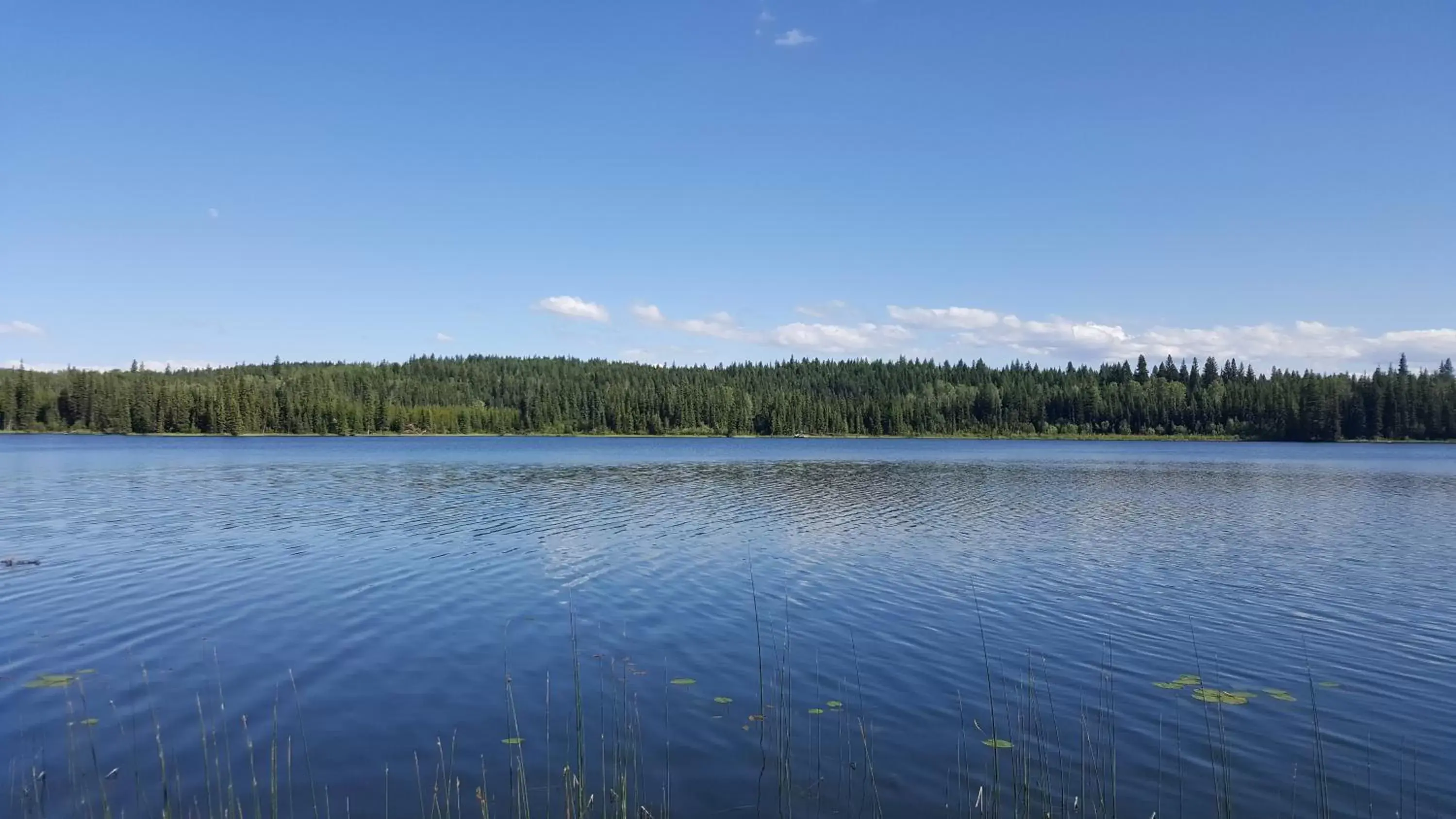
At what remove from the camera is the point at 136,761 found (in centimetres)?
1046

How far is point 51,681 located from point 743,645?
10602 millimetres

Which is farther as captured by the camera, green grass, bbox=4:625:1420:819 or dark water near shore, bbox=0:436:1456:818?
dark water near shore, bbox=0:436:1456:818

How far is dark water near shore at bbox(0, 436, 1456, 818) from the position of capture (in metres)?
10.6

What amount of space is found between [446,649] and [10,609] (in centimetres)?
974

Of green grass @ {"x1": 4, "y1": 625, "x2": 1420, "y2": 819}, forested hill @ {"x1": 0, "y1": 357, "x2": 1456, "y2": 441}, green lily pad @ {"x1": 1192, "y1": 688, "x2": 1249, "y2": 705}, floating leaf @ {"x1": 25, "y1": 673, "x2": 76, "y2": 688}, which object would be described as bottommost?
green lily pad @ {"x1": 1192, "y1": 688, "x2": 1249, "y2": 705}

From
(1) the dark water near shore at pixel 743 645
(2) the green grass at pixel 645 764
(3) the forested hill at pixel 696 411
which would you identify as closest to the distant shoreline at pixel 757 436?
(3) the forested hill at pixel 696 411

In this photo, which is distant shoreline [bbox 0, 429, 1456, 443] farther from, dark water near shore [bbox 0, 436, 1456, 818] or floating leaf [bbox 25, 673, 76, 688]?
floating leaf [bbox 25, 673, 76, 688]

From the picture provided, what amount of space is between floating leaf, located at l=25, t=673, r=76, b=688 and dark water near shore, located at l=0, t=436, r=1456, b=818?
0.23 meters

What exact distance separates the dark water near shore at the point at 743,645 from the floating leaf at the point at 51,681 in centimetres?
23

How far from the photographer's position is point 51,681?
1337 cm

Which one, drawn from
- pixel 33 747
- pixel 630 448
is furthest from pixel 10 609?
pixel 630 448

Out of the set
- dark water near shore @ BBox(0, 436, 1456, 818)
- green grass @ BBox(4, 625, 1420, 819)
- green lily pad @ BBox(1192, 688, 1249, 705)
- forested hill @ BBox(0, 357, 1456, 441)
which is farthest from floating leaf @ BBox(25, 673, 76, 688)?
forested hill @ BBox(0, 357, 1456, 441)

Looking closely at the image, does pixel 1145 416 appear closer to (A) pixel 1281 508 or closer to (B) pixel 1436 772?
(A) pixel 1281 508

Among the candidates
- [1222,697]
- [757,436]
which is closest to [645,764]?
[1222,697]
